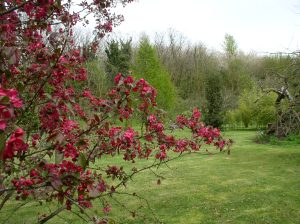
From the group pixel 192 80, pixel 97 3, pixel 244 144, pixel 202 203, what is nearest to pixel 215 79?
pixel 244 144

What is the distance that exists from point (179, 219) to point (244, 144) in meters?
9.32

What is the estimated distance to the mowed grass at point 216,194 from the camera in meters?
6.11

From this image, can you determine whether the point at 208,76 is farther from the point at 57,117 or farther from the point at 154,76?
the point at 57,117

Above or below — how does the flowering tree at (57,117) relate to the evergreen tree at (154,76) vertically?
below

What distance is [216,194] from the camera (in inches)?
291

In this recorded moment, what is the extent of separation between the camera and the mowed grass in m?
6.11

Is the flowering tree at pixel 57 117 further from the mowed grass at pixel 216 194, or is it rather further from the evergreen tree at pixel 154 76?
the evergreen tree at pixel 154 76

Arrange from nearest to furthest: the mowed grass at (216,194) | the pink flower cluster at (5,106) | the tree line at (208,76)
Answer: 1. the pink flower cluster at (5,106)
2. the mowed grass at (216,194)
3. the tree line at (208,76)

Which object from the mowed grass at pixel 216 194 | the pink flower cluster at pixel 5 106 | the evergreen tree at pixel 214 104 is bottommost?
the mowed grass at pixel 216 194

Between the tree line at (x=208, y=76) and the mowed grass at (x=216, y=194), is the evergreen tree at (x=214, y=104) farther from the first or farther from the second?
the mowed grass at (x=216, y=194)

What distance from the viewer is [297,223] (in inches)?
222

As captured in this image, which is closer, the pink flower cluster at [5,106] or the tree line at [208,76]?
the pink flower cluster at [5,106]

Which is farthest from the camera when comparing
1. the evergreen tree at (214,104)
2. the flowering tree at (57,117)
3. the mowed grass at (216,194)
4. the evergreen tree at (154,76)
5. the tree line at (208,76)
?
the evergreen tree at (214,104)

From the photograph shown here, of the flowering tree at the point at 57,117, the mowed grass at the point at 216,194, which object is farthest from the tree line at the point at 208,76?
the flowering tree at the point at 57,117
